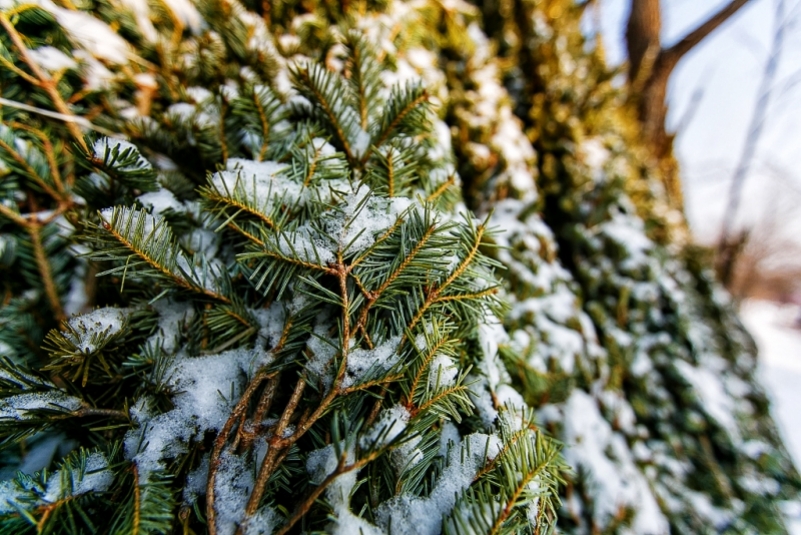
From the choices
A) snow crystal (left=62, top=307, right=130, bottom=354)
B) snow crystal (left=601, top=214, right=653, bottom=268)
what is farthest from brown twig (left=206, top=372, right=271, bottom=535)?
snow crystal (left=601, top=214, right=653, bottom=268)

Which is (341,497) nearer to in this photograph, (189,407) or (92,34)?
(189,407)

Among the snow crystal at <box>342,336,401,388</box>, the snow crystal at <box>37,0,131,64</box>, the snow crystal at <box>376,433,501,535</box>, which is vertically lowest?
the snow crystal at <box>376,433,501,535</box>

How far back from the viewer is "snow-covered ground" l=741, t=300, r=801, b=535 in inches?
71.3

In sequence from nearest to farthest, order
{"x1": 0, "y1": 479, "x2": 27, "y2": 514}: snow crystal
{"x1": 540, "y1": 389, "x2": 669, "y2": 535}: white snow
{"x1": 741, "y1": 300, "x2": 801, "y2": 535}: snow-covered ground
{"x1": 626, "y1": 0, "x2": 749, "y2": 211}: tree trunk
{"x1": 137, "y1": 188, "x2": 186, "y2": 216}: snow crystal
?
1. {"x1": 0, "y1": 479, "x2": 27, "y2": 514}: snow crystal
2. {"x1": 137, "y1": 188, "x2": 186, "y2": 216}: snow crystal
3. {"x1": 540, "y1": 389, "x2": 669, "y2": 535}: white snow
4. {"x1": 741, "y1": 300, "x2": 801, "y2": 535}: snow-covered ground
5. {"x1": 626, "y1": 0, "x2": 749, "y2": 211}: tree trunk

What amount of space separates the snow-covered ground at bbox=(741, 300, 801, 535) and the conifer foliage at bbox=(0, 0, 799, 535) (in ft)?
2.58

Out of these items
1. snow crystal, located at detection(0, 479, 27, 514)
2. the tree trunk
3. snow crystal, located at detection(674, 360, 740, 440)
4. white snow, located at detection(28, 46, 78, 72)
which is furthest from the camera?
the tree trunk

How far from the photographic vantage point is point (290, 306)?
1.95 ft

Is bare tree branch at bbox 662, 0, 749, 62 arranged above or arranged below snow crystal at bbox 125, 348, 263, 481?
above

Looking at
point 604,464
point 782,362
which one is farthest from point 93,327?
point 782,362

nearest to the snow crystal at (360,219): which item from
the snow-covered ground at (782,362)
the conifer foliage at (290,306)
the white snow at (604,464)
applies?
the conifer foliage at (290,306)

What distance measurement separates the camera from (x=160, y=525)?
43 centimetres

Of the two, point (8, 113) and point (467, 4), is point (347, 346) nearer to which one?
point (8, 113)

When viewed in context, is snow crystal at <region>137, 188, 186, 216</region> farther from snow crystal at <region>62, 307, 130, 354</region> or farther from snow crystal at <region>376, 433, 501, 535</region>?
snow crystal at <region>376, 433, 501, 535</region>

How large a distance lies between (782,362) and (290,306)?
31.1ft
